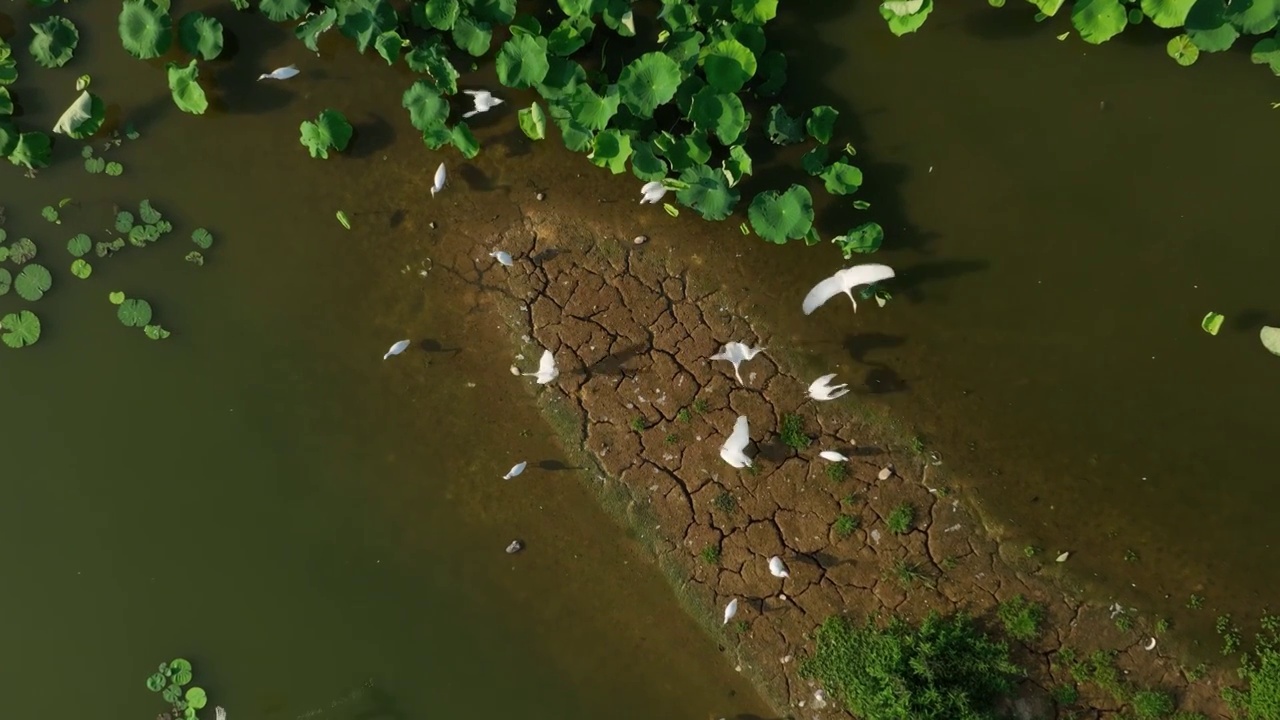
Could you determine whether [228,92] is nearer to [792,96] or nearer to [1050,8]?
[792,96]

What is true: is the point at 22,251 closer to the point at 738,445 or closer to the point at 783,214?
the point at 738,445

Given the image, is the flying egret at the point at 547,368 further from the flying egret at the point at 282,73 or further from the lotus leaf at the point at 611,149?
the flying egret at the point at 282,73

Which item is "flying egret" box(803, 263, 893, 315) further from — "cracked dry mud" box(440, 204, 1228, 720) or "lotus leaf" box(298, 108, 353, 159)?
"lotus leaf" box(298, 108, 353, 159)

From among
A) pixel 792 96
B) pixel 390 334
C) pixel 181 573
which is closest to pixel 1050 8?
pixel 792 96

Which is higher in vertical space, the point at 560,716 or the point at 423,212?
the point at 423,212

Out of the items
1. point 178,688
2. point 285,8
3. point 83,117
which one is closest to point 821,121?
point 285,8

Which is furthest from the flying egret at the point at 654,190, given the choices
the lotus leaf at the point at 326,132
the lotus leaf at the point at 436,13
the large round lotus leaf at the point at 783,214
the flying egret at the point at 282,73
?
the flying egret at the point at 282,73

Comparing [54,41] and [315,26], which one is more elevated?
[315,26]
